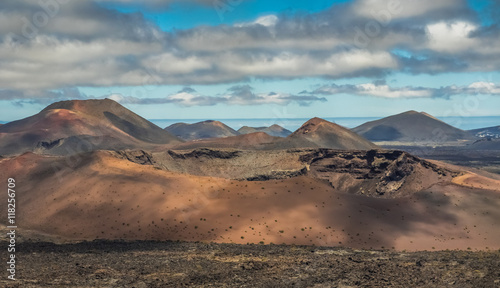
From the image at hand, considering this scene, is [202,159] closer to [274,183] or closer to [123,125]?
[274,183]

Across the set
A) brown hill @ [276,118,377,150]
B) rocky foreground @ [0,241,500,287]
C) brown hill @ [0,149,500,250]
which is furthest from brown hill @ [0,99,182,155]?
rocky foreground @ [0,241,500,287]

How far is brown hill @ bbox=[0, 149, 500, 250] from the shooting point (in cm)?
4616

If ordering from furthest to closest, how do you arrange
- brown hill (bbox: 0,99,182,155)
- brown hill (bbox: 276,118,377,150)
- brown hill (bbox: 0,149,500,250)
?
brown hill (bbox: 276,118,377,150)
brown hill (bbox: 0,99,182,155)
brown hill (bbox: 0,149,500,250)

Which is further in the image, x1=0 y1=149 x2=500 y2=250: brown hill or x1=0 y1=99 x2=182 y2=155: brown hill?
x1=0 y1=99 x2=182 y2=155: brown hill

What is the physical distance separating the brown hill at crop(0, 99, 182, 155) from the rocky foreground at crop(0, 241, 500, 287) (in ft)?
334

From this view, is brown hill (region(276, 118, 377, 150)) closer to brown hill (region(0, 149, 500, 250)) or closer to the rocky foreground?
brown hill (region(0, 149, 500, 250))

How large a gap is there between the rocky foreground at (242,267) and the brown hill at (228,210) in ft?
20.3

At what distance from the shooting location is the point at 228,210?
4950cm

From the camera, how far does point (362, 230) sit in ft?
158

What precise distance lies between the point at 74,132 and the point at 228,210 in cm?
13117

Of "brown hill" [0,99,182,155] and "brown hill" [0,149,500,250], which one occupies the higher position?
"brown hill" [0,99,182,155]

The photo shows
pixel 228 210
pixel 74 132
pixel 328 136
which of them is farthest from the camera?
pixel 74 132

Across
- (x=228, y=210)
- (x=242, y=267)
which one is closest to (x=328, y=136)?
(x=228, y=210)

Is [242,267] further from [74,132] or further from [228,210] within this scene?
[74,132]
